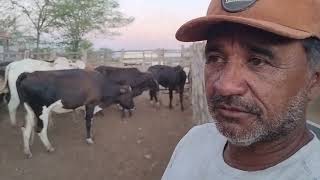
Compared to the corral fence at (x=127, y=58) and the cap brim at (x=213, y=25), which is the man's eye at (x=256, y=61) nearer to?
the cap brim at (x=213, y=25)

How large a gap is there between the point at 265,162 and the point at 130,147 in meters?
8.51

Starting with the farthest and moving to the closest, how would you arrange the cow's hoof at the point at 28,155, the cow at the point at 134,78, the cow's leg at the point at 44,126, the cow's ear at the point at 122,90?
the cow at the point at 134,78 < the cow's ear at the point at 122,90 < the cow's leg at the point at 44,126 < the cow's hoof at the point at 28,155

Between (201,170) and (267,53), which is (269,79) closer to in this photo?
(267,53)

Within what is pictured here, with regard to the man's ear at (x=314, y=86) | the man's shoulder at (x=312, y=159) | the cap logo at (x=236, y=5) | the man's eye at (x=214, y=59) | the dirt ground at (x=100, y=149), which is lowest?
the dirt ground at (x=100, y=149)

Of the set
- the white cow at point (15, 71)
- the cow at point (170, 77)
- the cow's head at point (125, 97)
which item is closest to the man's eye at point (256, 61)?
the cow's head at point (125, 97)

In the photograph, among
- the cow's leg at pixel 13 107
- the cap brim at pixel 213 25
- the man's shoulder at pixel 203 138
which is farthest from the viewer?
the cow's leg at pixel 13 107

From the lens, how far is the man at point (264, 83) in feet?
3.85

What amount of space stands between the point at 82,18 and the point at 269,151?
90.0ft

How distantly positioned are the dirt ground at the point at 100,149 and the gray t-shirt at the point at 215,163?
602cm

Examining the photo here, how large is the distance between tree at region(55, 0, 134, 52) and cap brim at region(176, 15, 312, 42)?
26281 millimetres

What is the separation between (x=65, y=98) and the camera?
9867 mm

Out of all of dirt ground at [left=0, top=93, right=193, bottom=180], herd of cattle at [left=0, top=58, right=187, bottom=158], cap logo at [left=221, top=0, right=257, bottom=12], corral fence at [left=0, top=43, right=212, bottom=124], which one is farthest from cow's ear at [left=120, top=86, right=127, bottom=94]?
cap logo at [left=221, top=0, right=257, bottom=12]

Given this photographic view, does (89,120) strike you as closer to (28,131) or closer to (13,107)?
(28,131)

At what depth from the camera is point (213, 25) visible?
1.33 m
